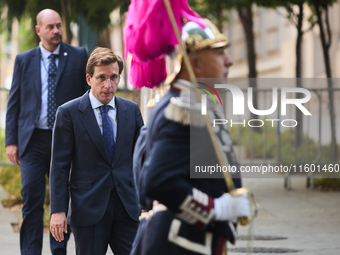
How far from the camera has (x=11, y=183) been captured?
36.1ft

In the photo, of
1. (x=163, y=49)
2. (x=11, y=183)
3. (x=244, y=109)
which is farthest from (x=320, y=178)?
(x=163, y=49)

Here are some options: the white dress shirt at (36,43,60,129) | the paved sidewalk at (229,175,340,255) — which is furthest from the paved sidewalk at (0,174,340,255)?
the white dress shirt at (36,43,60,129)

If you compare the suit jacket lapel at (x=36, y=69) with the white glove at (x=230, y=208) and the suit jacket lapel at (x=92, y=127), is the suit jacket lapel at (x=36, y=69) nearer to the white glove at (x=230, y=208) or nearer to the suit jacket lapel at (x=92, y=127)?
the suit jacket lapel at (x=92, y=127)

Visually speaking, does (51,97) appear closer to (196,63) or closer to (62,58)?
(62,58)

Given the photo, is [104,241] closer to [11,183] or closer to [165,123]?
[165,123]

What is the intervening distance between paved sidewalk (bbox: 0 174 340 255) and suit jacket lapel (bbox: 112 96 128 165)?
2.58 meters

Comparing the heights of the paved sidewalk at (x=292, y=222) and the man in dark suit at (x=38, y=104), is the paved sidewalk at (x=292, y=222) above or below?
below

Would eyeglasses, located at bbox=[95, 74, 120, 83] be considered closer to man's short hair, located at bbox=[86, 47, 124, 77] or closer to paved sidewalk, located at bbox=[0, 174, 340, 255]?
man's short hair, located at bbox=[86, 47, 124, 77]

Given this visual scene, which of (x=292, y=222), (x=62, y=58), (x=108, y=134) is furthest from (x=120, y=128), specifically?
(x=292, y=222)

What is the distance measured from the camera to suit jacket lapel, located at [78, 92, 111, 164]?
4656 millimetres

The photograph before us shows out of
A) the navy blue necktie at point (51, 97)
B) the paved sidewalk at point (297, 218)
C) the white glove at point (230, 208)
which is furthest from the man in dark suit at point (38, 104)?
the white glove at point (230, 208)

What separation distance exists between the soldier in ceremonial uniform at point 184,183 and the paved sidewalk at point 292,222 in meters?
4.39

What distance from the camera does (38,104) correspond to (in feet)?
20.9

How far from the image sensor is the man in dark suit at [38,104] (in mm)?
6270
